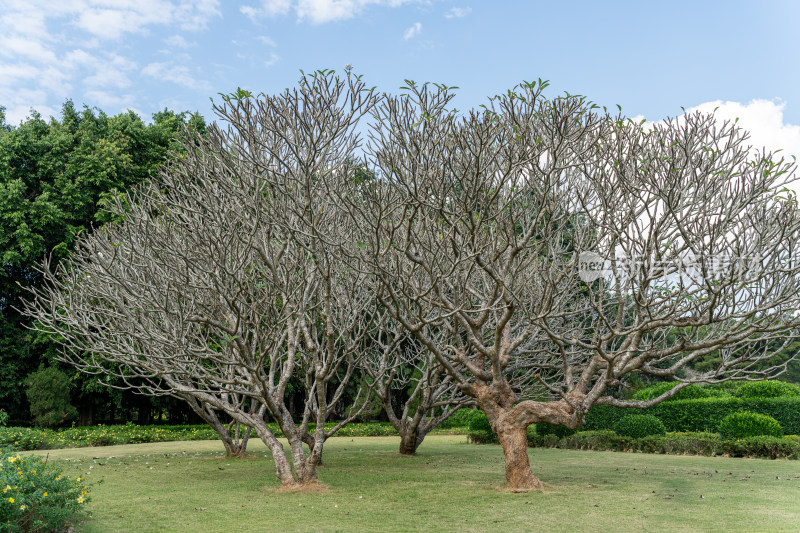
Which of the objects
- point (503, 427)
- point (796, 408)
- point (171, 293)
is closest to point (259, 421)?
point (171, 293)

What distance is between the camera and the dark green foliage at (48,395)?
912 inches

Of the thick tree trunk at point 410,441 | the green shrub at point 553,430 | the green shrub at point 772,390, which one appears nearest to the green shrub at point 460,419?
the green shrub at point 553,430

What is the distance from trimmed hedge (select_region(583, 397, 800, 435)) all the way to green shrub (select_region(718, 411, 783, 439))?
1.25 m

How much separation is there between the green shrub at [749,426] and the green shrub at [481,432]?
732cm

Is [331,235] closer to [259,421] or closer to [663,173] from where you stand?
[259,421]

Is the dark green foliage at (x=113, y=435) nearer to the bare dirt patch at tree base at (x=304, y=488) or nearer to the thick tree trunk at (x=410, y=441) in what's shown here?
the thick tree trunk at (x=410, y=441)

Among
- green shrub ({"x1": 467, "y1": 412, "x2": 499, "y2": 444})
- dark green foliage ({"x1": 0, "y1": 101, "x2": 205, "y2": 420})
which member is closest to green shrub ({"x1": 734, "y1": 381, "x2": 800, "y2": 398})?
green shrub ({"x1": 467, "y1": 412, "x2": 499, "y2": 444})

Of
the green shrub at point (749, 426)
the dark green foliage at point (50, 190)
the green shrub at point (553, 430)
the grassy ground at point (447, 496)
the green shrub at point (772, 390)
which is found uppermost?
the dark green foliage at point (50, 190)

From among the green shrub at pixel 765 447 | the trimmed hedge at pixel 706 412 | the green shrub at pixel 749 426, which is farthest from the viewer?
the trimmed hedge at pixel 706 412

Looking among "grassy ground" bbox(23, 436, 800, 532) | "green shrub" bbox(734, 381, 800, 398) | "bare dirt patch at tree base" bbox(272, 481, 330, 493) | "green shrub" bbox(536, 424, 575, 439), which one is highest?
"green shrub" bbox(734, 381, 800, 398)

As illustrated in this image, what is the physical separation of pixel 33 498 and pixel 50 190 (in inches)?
898

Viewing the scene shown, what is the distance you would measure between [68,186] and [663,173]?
23.7 m

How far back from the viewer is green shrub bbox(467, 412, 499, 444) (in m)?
20.7

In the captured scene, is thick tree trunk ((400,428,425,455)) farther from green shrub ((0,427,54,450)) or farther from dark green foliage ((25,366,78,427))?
dark green foliage ((25,366,78,427))
